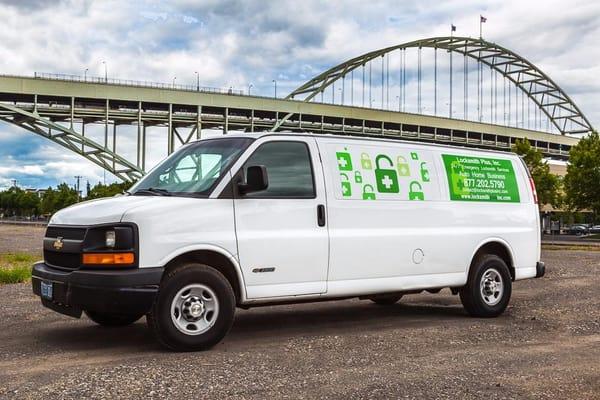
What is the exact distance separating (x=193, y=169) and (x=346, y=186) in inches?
66.8

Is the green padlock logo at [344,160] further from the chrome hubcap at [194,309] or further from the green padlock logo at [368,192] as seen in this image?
the chrome hubcap at [194,309]

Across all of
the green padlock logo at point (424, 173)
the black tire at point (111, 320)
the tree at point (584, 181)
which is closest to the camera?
the black tire at point (111, 320)

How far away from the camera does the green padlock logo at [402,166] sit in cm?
792

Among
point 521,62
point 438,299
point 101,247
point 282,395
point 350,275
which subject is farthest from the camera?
point 521,62

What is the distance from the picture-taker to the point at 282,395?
4.67 metres

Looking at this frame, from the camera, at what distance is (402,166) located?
7.95 metres

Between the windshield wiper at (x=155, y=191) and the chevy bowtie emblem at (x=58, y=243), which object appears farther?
the windshield wiper at (x=155, y=191)

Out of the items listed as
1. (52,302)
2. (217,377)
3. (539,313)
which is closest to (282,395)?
(217,377)

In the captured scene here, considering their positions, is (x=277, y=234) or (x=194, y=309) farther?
(x=277, y=234)

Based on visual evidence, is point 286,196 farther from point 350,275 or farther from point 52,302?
point 52,302

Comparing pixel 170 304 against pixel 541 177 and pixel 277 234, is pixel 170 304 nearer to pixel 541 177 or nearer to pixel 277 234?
pixel 277 234

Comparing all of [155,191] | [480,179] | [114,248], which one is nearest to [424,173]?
[480,179]

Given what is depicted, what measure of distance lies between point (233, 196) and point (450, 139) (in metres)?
78.1

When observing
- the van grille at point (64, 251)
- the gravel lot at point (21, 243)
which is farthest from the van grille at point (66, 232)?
the gravel lot at point (21, 243)
